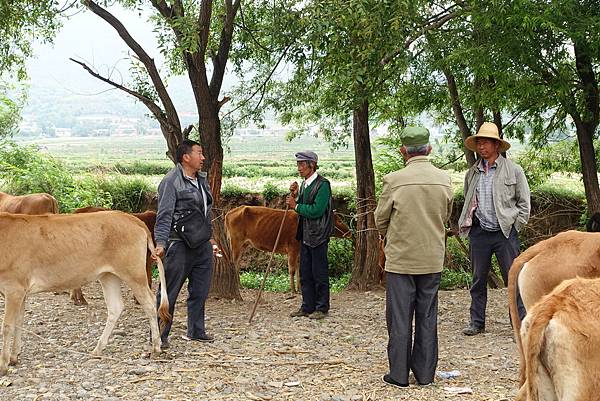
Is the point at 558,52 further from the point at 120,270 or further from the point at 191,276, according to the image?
the point at 120,270

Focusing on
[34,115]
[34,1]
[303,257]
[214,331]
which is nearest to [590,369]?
[214,331]

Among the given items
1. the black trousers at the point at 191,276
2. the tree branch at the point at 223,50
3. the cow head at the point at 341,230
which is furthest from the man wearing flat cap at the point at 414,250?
the cow head at the point at 341,230

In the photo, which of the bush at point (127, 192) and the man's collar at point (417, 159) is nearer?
the man's collar at point (417, 159)

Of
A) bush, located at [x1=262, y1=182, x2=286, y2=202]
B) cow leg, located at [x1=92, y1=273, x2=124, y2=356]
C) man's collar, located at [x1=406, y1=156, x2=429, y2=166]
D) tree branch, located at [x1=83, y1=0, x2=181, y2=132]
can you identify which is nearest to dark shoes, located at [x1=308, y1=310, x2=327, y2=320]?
cow leg, located at [x1=92, y1=273, x2=124, y2=356]

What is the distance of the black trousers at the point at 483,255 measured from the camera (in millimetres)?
8594

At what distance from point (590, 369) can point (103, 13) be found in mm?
8883

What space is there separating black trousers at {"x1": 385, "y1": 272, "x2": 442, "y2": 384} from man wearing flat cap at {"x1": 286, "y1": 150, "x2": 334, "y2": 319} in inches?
123

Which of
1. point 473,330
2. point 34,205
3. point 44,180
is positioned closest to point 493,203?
point 473,330

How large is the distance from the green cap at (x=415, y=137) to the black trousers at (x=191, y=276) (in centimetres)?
265

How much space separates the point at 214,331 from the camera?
9.16 metres

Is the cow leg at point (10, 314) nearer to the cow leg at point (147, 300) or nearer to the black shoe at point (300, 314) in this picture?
the cow leg at point (147, 300)

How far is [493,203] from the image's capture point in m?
8.59

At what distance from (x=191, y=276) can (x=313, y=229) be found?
6.68 ft

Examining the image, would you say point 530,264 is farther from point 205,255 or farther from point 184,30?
point 184,30
